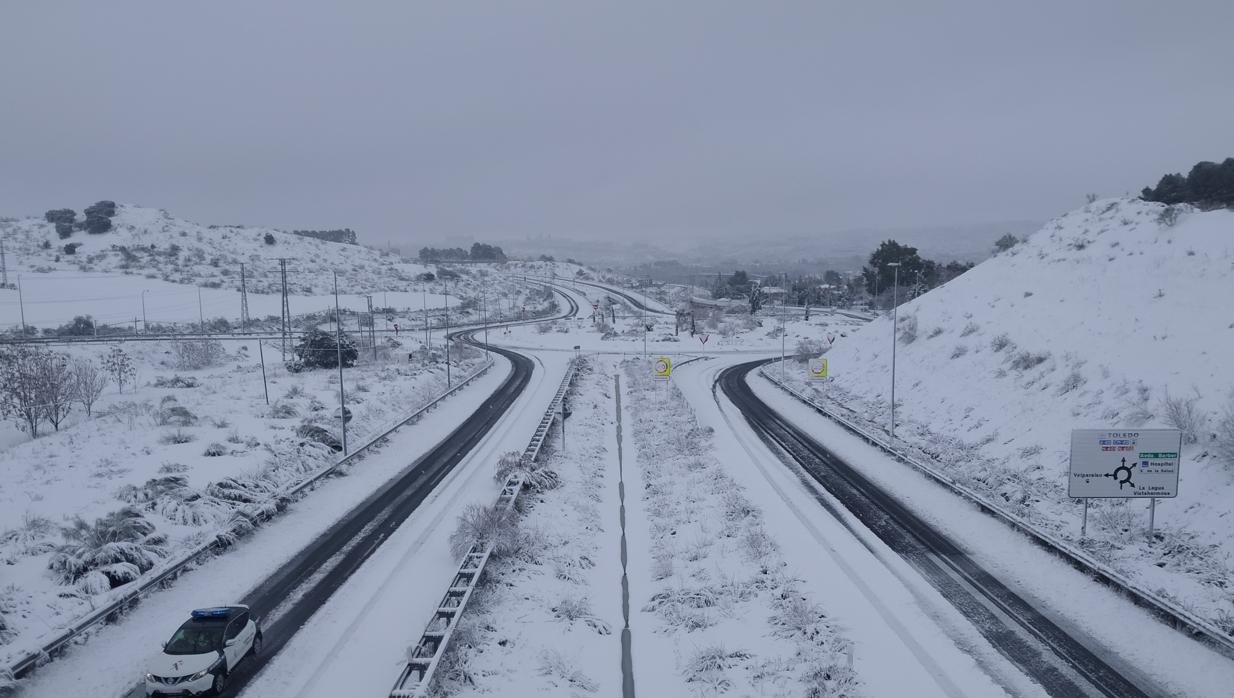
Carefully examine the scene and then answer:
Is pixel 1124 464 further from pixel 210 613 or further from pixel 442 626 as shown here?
pixel 210 613

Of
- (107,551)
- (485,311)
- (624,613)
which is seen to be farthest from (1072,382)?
(485,311)

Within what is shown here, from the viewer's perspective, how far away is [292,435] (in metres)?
33.9

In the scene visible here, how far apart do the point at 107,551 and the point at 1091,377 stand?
37.7 meters

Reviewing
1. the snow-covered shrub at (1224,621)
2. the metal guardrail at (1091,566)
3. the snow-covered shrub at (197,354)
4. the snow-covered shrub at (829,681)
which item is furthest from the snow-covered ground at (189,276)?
the snow-covered shrub at (1224,621)

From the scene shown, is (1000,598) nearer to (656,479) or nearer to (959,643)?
(959,643)

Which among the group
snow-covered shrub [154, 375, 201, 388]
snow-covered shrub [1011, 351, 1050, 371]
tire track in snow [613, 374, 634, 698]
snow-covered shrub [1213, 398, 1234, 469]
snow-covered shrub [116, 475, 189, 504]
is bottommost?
tire track in snow [613, 374, 634, 698]

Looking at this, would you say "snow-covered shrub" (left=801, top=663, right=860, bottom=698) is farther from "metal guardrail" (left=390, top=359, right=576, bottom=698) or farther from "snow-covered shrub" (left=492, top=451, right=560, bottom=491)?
"snow-covered shrub" (left=492, top=451, right=560, bottom=491)

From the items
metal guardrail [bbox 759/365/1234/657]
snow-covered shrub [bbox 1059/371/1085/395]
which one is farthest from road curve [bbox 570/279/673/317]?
metal guardrail [bbox 759/365/1234/657]

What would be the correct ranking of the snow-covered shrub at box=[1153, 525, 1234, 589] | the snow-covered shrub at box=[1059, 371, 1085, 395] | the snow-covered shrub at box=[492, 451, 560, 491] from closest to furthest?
the snow-covered shrub at box=[1153, 525, 1234, 589], the snow-covered shrub at box=[492, 451, 560, 491], the snow-covered shrub at box=[1059, 371, 1085, 395]

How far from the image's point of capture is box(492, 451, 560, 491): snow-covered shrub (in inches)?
1102

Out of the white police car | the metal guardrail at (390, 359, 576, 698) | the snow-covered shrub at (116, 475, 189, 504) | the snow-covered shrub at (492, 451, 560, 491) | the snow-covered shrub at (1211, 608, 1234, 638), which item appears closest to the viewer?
the white police car

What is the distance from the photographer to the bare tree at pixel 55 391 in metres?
35.5

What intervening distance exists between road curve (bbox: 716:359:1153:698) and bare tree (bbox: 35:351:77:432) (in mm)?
39834

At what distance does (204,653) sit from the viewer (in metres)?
13.8
